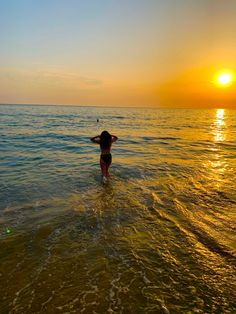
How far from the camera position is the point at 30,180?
10.9 meters

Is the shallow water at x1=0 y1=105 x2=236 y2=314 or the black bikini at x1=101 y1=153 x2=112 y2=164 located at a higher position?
the black bikini at x1=101 y1=153 x2=112 y2=164

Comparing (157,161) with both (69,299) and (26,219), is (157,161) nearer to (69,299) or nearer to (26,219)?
(26,219)

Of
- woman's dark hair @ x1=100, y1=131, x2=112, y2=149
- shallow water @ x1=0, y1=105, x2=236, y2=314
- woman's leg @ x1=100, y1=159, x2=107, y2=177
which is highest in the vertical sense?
woman's dark hair @ x1=100, y1=131, x2=112, y2=149

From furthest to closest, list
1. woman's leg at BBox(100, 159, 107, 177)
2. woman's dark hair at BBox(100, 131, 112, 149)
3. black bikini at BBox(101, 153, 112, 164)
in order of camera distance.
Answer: woman's leg at BBox(100, 159, 107, 177)
black bikini at BBox(101, 153, 112, 164)
woman's dark hair at BBox(100, 131, 112, 149)

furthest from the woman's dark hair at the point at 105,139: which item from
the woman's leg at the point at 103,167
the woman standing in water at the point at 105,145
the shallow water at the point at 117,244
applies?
the shallow water at the point at 117,244

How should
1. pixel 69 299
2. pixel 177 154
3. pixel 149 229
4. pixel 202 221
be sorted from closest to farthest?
pixel 69 299 < pixel 149 229 < pixel 202 221 < pixel 177 154

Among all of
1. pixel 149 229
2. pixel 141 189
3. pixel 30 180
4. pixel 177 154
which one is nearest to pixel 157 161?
pixel 177 154

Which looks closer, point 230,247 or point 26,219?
point 230,247

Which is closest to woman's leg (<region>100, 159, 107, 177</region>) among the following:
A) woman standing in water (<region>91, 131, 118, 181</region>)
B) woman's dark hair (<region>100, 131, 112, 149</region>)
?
woman standing in water (<region>91, 131, 118, 181</region>)

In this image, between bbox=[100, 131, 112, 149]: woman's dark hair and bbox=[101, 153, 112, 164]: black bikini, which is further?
bbox=[101, 153, 112, 164]: black bikini

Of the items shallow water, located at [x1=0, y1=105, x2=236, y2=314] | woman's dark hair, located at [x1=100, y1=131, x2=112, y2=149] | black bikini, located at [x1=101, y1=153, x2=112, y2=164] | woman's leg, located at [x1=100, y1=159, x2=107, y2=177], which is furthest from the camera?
woman's leg, located at [x1=100, y1=159, x2=107, y2=177]

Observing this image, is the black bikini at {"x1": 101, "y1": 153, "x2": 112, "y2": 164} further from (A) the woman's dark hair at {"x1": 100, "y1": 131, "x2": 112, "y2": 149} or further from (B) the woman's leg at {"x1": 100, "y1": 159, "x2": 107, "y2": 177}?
(A) the woman's dark hair at {"x1": 100, "y1": 131, "x2": 112, "y2": 149}

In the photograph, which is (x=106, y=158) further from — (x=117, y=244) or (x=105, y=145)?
(x=117, y=244)

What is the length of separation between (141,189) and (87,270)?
17.5 ft
